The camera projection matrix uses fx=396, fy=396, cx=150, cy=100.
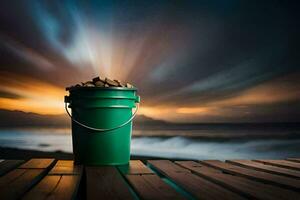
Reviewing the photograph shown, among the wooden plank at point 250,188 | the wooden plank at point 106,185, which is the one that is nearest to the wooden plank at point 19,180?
the wooden plank at point 106,185

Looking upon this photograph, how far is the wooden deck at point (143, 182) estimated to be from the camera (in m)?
1.48

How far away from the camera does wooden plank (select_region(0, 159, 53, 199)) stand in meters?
1.47

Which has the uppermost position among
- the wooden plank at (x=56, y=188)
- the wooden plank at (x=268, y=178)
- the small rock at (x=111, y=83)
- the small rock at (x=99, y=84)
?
the small rock at (x=111, y=83)

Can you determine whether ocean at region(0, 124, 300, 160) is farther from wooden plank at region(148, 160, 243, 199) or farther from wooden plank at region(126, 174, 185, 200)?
wooden plank at region(126, 174, 185, 200)

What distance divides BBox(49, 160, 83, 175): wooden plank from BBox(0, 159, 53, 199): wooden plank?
0.06 m

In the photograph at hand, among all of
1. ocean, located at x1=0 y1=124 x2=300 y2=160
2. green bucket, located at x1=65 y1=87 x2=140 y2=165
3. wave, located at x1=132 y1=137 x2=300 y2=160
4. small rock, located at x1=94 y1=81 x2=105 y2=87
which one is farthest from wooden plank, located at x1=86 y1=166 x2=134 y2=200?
wave, located at x1=132 y1=137 x2=300 y2=160

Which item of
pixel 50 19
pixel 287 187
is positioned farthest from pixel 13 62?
pixel 287 187

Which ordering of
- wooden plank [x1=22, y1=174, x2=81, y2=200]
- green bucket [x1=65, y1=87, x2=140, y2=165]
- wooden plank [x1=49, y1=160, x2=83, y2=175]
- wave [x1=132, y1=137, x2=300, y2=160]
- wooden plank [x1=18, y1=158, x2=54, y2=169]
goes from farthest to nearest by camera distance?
wave [x1=132, y1=137, x2=300, y2=160], green bucket [x1=65, y1=87, x2=140, y2=165], wooden plank [x1=18, y1=158, x2=54, y2=169], wooden plank [x1=49, y1=160, x2=83, y2=175], wooden plank [x1=22, y1=174, x2=81, y2=200]

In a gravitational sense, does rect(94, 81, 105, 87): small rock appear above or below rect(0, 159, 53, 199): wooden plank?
above

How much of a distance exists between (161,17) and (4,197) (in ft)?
8.33

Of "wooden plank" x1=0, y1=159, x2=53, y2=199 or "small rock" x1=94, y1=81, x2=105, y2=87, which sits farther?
"small rock" x1=94, y1=81, x2=105, y2=87

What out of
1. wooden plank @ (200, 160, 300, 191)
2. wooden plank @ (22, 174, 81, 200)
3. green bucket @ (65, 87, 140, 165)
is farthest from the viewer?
green bucket @ (65, 87, 140, 165)

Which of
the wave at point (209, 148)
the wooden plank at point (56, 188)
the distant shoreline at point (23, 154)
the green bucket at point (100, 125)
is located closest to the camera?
the wooden plank at point (56, 188)

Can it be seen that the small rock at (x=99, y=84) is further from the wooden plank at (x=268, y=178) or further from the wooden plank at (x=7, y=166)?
the wooden plank at (x=268, y=178)
